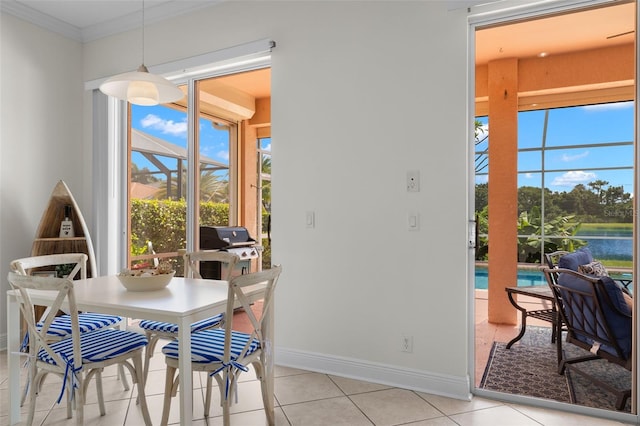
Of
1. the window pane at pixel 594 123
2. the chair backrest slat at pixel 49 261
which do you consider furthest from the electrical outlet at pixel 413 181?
the chair backrest slat at pixel 49 261

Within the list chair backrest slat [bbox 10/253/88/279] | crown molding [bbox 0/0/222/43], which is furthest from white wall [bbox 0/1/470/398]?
chair backrest slat [bbox 10/253/88/279]

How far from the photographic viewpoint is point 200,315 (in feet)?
5.96

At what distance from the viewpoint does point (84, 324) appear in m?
2.42

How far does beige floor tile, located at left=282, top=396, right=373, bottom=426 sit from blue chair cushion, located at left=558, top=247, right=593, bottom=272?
4.53ft

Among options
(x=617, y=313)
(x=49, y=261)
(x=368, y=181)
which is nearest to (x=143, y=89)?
(x=49, y=261)

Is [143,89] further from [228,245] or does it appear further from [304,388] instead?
[304,388]

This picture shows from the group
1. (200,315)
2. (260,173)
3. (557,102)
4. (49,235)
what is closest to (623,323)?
(557,102)

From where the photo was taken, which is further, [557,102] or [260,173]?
[260,173]

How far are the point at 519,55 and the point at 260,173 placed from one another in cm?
237

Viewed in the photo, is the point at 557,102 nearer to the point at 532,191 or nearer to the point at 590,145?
the point at 590,145

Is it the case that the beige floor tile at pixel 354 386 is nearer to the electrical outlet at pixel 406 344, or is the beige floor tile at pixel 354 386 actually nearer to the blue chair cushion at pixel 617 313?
the electrical outlet at pixel 406 344

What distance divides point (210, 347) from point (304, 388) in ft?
2.88

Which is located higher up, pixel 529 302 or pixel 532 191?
pixel 532 191

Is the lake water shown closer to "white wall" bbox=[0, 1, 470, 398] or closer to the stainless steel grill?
"white wall" bbox=[0, 1, 470, 398]
